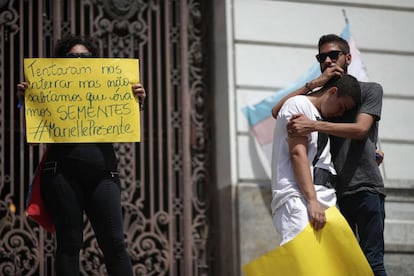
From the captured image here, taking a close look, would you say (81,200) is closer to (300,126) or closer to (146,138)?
(300,126)

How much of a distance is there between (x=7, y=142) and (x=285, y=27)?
3.06 meters

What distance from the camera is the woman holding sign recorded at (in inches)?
214

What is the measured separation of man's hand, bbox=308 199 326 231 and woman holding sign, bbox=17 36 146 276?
3.92ft

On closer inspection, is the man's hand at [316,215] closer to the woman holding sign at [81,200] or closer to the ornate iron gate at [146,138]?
the woman holding sign at [81,200]

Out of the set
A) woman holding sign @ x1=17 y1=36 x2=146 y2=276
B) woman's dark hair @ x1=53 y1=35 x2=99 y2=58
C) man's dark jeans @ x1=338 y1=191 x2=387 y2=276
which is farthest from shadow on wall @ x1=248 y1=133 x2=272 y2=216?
woman holding sign @ x1=17 y1=36 x2=146 y2=276

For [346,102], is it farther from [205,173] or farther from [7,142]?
[7,142]

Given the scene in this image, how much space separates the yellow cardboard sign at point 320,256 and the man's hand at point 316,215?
30mm

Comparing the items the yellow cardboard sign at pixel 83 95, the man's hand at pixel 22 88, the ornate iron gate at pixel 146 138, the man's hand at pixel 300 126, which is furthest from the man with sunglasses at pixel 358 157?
the ornate iron gate at pixel 146 138

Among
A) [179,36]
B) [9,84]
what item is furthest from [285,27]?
[9,84]

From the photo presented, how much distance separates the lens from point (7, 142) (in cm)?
852

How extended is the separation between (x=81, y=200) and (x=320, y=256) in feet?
5.11

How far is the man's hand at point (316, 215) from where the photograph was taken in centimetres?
520

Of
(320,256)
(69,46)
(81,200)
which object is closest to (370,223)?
(320,256)

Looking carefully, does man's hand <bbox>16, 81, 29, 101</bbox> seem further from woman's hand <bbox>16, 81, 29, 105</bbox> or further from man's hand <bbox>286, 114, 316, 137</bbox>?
man's hand <bbox>286, 114, 316, 137</bbox>
